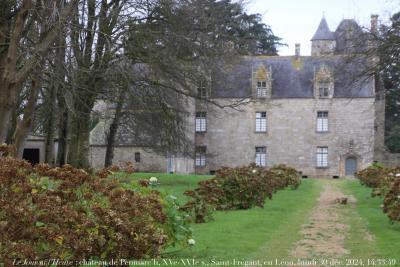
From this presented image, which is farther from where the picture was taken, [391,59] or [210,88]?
[210,88]

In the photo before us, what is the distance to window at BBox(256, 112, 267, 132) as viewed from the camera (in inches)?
1868

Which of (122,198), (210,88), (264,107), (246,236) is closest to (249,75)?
(264,107)

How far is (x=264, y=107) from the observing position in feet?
154

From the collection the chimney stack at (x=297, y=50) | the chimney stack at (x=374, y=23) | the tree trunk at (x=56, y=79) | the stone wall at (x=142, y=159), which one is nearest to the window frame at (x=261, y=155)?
the stone wall at (x=142, y=159)

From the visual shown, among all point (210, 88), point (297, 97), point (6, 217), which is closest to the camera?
point (6, 217)

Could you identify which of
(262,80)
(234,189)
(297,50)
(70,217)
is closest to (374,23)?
(234,189)

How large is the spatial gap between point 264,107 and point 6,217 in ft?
140

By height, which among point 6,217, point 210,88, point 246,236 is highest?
point 210,88

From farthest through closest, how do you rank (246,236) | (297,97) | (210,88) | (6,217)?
1. (297,97)
2. (210,88)
3. (246,236)
4. (6,217)

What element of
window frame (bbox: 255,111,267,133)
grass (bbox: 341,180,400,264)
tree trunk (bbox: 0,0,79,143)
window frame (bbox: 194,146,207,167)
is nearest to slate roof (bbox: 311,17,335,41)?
window frame (bbox: 255,111,267,133)

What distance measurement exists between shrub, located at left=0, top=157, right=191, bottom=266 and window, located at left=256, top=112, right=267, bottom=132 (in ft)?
131

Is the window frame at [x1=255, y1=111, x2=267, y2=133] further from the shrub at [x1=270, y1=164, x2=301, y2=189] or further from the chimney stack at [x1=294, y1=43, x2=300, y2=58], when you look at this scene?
the shrub at [x1=270, y1=164, x2=301, y2=189]

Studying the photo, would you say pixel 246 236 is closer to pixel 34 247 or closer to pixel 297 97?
pixel 34 247

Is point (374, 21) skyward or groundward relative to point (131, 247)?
skyward
